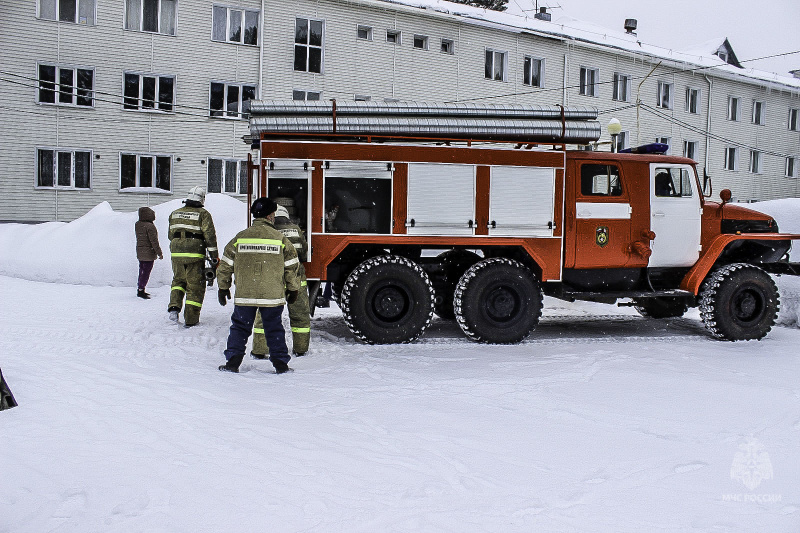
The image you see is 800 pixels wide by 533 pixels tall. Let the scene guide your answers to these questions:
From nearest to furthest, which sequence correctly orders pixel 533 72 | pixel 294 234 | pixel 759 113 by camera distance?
pixel 294 234, pixel 533 72, pixel 759 113

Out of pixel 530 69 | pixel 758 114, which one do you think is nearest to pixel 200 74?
pixel 530 69

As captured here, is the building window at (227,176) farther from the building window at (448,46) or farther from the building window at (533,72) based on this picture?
the building window at (533,72)

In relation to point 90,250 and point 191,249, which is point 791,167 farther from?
point 191,249

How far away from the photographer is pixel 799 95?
115 feet

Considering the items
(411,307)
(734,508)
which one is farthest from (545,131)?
(734,508)

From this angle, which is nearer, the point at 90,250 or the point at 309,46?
the point at 90,250

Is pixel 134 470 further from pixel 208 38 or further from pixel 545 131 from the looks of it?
pixel 208 38

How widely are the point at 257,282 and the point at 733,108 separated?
31.6 meters

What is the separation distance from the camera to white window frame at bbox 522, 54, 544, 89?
87.9 ft

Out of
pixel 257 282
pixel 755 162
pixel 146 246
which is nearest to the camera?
pixel 257 282

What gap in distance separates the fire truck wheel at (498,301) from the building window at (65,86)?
16285 millimetres

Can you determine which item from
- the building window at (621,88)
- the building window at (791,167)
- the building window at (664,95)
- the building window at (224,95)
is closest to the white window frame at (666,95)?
the building window at (664,95)

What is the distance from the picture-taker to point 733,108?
3256 centimetres

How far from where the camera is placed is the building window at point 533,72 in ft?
88.2
